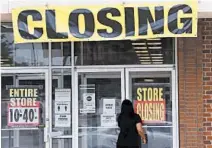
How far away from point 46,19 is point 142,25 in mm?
1580

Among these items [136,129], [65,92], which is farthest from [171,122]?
[65,92]

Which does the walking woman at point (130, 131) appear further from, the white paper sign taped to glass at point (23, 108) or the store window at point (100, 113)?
the white paper sign taped to glass at point (23, 108)

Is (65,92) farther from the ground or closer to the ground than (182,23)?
closer to the ground

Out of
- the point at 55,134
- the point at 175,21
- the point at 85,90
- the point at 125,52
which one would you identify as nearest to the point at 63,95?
the point at 85,90

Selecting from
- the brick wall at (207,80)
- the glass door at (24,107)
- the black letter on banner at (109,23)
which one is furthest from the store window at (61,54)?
the brick wall at (207,80)

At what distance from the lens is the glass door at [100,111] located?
972cm

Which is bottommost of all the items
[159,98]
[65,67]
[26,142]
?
[26,142]

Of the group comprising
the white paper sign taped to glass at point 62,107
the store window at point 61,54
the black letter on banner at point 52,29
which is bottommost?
the white paper sign taped to glass at point 62,107

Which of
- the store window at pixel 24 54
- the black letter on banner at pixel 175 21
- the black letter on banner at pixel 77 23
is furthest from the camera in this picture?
the store window at pixel 24 54

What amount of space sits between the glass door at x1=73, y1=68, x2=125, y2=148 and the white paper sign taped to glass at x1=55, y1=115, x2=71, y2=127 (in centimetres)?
18

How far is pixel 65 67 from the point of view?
32.1ft

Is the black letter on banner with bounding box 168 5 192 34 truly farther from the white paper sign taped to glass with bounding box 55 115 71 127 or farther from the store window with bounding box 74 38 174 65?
the white paper sign taped to glass with bounding box 55 115 71 127

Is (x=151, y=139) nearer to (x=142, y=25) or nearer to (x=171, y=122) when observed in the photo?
(x=171, y=122)

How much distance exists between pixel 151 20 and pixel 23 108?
3296 mm
